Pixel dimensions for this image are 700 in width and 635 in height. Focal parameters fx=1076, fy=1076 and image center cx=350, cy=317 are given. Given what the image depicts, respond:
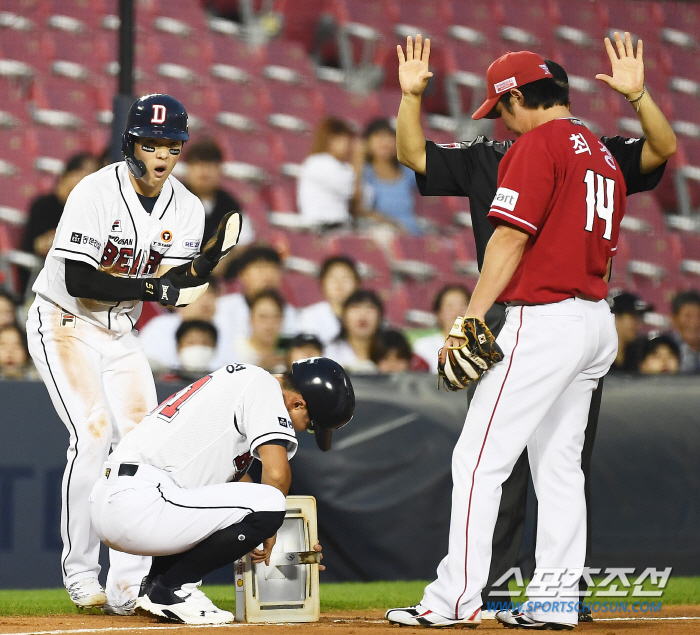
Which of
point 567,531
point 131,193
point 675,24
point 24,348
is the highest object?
point 675,24

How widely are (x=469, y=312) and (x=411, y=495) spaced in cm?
244

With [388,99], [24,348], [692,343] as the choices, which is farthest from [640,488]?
[388,99]

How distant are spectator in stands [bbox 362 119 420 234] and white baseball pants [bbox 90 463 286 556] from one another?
19.3 feet

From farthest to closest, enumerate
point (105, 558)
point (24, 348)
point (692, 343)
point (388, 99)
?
point (388, 99)
point (692, 343)
point (24, 348)
point (105, 558)

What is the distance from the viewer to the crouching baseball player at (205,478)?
3.55m

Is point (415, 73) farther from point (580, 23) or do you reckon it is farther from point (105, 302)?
point (580, 23)

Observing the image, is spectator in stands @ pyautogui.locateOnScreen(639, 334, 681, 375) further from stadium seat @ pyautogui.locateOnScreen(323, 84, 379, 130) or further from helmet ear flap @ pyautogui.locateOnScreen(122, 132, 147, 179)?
stadium seat @ pyautogui.locateOnScreen(323, 84, 379, 130)

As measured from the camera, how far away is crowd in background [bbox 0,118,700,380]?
6.71 m

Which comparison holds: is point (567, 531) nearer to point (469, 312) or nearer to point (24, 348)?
point (469, 312)

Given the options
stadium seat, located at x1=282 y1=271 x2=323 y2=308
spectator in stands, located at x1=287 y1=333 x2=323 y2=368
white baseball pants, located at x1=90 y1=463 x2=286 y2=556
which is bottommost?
white baseball pants, located at x1=90 y1=463 x2=286 y2=556

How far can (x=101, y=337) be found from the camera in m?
4.37

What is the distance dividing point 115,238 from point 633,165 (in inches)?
79.8

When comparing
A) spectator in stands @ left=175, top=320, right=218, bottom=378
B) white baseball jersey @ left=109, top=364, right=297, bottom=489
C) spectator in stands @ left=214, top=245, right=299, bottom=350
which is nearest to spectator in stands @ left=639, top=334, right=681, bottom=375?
spectator in stands @ left=214, top=245, right=299, bottom=350

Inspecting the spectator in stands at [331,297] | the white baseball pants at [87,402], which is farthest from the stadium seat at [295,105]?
the white baseball pants at [87,402]
